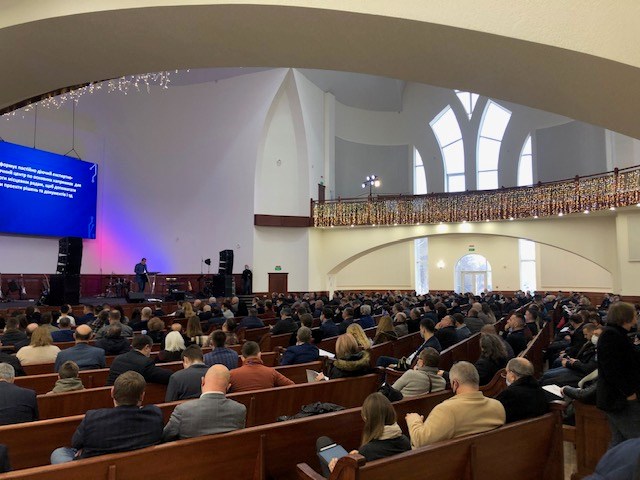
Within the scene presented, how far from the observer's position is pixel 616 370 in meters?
2.95

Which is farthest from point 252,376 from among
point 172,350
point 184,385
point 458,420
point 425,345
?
point 425,345

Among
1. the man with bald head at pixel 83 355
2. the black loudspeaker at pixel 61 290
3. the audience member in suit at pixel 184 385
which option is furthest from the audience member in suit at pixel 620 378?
the black loudspeaker at pixel 61 290

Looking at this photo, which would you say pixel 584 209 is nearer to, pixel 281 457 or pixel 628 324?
pixel 628 324

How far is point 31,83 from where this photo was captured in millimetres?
4754

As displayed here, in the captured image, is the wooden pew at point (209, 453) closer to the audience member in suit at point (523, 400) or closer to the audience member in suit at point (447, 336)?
the audience member in suit at point (523, 400)

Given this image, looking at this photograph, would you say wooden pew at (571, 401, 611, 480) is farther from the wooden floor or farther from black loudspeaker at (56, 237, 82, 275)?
black loudspeaker at (56, 237, 82, 275)

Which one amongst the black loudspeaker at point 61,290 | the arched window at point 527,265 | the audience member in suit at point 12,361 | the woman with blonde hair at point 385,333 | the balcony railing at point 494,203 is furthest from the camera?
the arched window at point 527,265

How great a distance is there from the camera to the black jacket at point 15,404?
3.28 metres

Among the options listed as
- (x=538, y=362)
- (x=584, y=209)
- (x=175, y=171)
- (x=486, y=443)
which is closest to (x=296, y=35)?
(x=486, y=443)

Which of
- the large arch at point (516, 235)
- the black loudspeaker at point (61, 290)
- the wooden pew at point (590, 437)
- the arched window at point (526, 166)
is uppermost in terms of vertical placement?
the arched window at point (526, 166)

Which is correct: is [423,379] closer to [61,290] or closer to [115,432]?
[115,432]

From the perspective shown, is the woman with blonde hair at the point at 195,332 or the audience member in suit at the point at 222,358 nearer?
the audience member in suit at the point at 222,358

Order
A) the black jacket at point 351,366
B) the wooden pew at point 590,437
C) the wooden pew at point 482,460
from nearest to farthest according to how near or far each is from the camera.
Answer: the wooden pew at point 482,460 → the wooden pew at point 590,437 → the black jacket at point 351,366

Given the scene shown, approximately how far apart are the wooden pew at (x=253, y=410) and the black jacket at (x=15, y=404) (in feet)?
1.03
